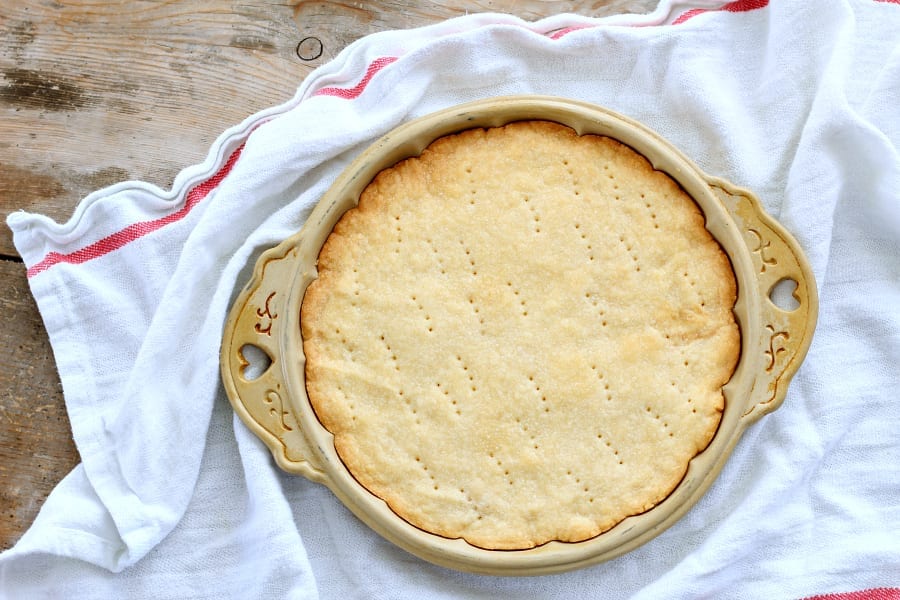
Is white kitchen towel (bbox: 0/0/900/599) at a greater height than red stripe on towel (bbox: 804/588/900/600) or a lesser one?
greater

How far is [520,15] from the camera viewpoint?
153 centimetres

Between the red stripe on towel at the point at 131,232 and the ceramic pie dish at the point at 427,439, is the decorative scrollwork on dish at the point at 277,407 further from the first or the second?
the red stripe on towel at the point at 131,232

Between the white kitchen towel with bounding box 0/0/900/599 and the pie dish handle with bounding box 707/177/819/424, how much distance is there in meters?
0.07

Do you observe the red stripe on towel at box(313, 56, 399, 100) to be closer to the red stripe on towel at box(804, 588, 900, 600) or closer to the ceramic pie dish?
the ceramic pie dish

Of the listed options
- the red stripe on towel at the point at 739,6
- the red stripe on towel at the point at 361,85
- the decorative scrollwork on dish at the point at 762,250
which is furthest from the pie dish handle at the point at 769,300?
the red stripe on towel at the point at 361,85

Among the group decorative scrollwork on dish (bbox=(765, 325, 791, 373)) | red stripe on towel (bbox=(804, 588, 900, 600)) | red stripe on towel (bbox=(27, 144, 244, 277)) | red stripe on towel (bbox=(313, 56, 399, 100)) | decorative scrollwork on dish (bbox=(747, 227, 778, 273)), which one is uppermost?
red stripe on towel (bbox=(313, 56, 399, 100))

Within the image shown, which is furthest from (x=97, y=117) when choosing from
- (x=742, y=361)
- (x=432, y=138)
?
(x=742, y=361)

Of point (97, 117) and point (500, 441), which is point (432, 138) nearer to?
point (500, 441)

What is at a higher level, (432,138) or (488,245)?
(432,138)

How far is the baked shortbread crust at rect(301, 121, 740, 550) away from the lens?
1374 mm

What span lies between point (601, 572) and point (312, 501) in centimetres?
51

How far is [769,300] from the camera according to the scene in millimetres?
1376

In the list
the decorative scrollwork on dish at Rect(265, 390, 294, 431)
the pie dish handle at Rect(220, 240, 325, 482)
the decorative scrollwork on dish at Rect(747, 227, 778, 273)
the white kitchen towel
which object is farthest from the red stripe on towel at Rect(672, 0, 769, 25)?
the decorative scrollwork on dish at Rect(265, 390, 294, 431)

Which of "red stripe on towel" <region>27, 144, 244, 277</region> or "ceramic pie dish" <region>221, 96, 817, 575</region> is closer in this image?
"ceramic pie dish" <region>221, 96, 817, 575</region>
